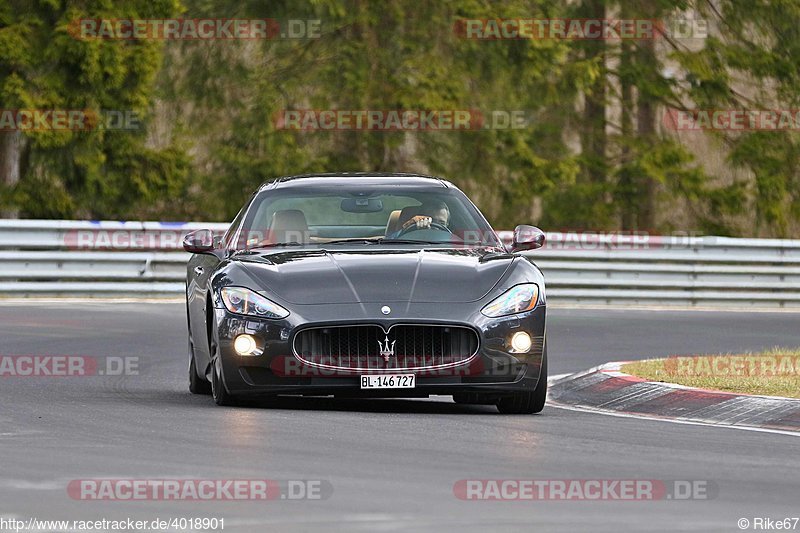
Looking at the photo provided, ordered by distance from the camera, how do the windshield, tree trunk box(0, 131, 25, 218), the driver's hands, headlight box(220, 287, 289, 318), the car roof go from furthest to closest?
tree trunk box(0, 131, 25, 218) < the car roof < the driver's hands < the windshield < headlight box(220, 287, 289, 318)

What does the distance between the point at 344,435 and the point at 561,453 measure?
1212 mm

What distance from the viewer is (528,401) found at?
37.5 ft

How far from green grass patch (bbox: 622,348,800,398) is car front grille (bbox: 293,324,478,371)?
239 centimetres

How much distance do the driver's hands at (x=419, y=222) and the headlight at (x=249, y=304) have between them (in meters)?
1.57

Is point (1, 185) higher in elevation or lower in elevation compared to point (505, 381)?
higher

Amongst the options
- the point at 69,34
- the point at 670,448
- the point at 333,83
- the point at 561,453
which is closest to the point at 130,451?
the point at 561,453

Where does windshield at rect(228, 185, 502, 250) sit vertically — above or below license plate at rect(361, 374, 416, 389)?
above

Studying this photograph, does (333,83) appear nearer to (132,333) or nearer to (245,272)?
(132,333)

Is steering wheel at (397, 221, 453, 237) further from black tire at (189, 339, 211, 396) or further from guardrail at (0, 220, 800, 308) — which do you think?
guardrail at (0, 220, 800, 308)

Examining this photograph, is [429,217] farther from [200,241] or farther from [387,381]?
[387,381]

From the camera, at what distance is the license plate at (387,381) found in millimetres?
10938

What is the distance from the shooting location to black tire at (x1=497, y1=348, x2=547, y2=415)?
448 inches

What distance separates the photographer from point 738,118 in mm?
39875

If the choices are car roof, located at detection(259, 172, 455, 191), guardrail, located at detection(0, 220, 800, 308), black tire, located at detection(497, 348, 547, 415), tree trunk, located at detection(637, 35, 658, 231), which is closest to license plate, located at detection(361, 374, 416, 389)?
black tire, located at detection(497, 348, 547, 415)
